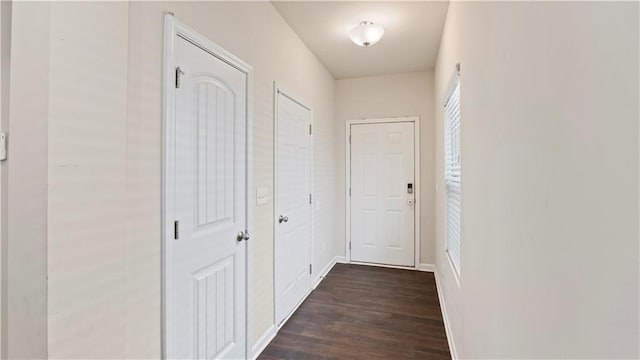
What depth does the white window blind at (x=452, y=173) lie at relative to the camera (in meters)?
2.26

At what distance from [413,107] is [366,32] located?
169 centimetres

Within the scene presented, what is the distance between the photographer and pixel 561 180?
2.13 ft

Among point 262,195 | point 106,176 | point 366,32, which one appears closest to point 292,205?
point 262,195

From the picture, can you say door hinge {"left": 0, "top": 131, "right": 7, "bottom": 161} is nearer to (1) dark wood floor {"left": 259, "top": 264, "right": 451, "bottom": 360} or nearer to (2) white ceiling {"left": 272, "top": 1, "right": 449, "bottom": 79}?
(1) dark wood floor {"left": 259, "top": 264, "right": 451, "bottom": 360}

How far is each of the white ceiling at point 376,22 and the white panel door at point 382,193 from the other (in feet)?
2.81

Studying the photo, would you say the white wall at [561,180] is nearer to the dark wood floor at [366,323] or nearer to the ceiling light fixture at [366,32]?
the dark wood floor at [366,323]

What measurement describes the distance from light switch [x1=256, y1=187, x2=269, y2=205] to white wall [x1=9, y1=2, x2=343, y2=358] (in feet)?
2.92

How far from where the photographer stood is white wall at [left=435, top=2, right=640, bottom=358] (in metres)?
0.48

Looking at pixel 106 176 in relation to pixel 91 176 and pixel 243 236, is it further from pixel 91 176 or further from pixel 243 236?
pixel 243 236

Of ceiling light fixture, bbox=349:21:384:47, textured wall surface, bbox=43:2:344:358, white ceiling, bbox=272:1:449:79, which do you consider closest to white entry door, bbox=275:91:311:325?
white ceiling, bbox=272:1:449:79

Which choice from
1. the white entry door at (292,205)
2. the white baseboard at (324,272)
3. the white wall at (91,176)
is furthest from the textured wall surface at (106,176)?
the white baseboard at (324,272)

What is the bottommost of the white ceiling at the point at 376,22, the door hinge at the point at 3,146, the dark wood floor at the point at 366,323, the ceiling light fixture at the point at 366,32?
the dark wood floor at the point at 366,323

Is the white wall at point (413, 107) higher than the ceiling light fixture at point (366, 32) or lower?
lower

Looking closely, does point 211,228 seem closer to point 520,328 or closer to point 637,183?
point 520,328
